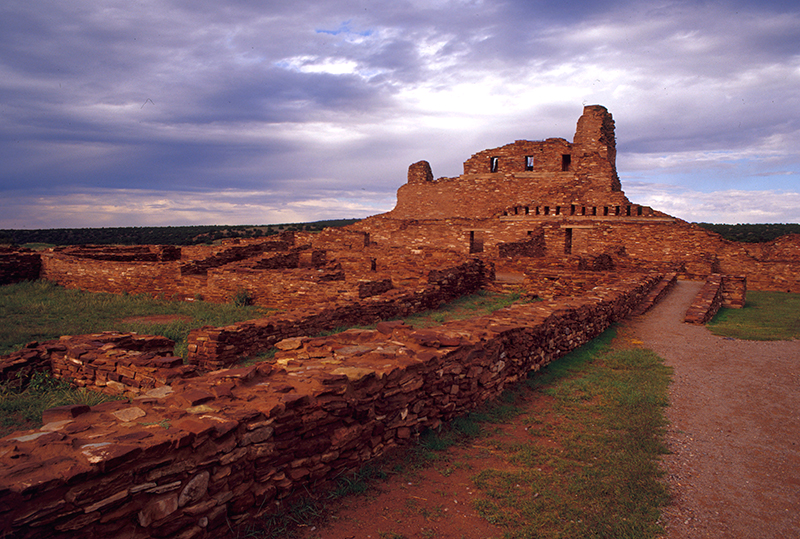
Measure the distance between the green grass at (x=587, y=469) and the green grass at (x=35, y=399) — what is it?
4.88 meters

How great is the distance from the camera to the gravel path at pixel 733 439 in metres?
3.47

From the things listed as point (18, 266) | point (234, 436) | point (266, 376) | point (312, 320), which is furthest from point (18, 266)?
point (234, 436)

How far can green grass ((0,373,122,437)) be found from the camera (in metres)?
4.95

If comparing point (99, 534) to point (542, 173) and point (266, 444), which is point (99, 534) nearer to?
point (266, 444)

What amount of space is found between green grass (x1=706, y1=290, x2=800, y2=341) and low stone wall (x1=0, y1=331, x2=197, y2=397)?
10.7 meters

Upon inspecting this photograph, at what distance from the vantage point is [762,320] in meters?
11.6

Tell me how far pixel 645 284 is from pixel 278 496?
14062 mm

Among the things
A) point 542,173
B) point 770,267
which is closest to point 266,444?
point 770,267

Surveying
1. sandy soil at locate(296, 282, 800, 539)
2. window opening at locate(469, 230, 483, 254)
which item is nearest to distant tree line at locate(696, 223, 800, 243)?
window opening at locate(469, 230, 483, 254)

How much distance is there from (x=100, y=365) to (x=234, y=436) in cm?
443

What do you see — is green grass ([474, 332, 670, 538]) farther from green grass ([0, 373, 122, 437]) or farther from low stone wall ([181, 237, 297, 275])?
low stone wall ([181, 237, 297, 275])

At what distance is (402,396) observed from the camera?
453cm

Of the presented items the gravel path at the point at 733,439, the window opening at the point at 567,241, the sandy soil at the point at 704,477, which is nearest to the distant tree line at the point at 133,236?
the window opening at the point at 567,241

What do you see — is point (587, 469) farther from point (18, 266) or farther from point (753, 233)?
point (753, 233)
